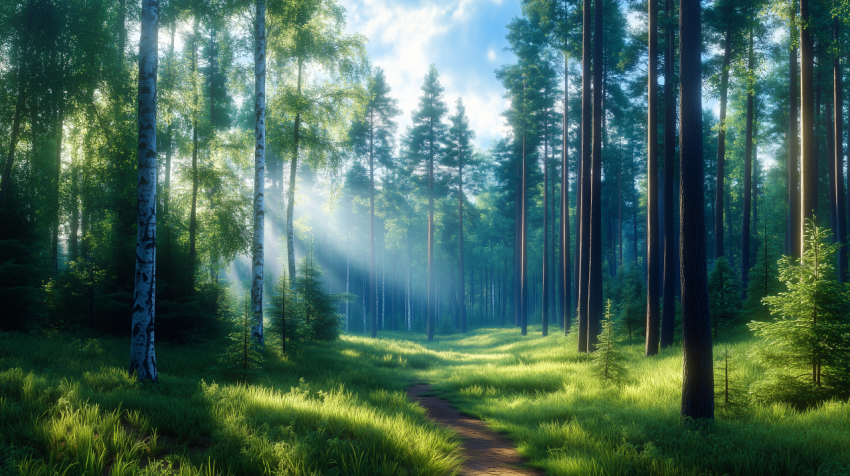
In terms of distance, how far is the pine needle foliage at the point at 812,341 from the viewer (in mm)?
5812

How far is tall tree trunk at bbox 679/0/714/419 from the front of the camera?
571 centimetres

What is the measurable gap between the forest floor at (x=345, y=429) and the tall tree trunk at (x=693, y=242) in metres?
0.45

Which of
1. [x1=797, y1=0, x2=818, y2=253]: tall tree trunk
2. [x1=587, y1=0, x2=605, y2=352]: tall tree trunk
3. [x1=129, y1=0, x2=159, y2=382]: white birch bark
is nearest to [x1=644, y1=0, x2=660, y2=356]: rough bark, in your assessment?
[x1=587, y1=0, x2=605, y2=352]: tall tree trunk

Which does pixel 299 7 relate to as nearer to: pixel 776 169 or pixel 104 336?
pixel 104 336

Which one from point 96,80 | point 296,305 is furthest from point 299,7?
point 296,305

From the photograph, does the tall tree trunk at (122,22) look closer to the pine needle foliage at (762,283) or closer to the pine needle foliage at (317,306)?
the pine needle foliage at (317,306)

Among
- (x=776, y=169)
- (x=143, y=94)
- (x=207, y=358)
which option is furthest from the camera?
(x=776, y=169)

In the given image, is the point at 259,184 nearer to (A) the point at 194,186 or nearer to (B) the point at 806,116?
(A) the point at 194,186

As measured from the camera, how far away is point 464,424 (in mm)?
7117

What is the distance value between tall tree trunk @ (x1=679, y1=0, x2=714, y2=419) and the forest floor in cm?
45

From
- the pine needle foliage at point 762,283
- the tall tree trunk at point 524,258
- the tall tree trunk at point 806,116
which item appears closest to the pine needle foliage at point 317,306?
the tall tree trunk at point 524,258

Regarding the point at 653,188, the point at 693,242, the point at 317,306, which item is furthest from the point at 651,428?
the point at 317,306

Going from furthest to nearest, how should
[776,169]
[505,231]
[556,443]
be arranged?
[505,231], [776,169], [556,443]

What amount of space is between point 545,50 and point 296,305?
20457 millimetres
